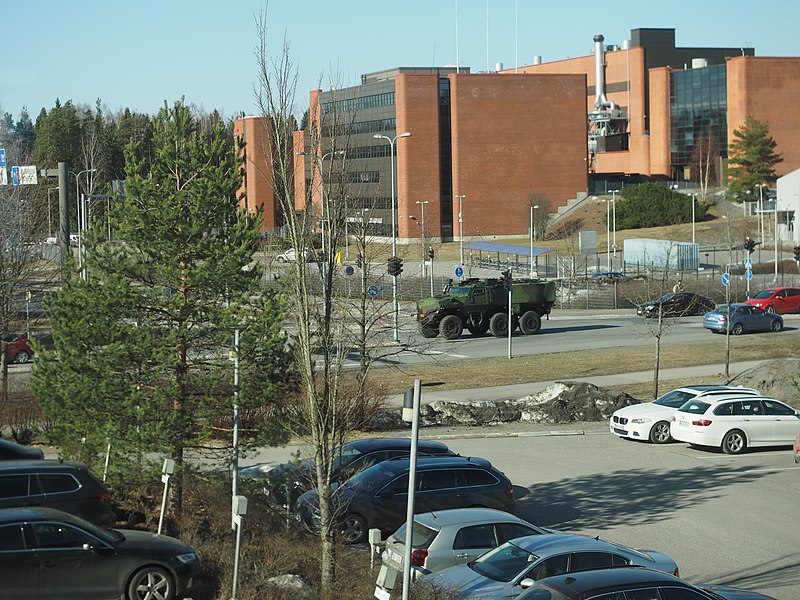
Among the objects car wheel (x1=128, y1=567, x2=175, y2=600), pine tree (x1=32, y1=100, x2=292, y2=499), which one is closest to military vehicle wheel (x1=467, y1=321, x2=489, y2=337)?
pine tree (x1=32, y1=100, x2=292, y2=499)

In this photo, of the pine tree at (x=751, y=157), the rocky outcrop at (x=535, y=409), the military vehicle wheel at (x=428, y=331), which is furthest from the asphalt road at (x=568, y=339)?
the pine tree at (x=751, y=157)

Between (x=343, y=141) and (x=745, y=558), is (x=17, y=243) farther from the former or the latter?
(x=745, y=558)

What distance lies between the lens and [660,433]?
2214 centimetres

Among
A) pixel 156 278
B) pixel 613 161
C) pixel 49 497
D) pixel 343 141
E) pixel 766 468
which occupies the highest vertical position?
pixel 613 161

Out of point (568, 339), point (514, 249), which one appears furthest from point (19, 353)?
point (514, 249)

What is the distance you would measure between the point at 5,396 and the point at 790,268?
5675 cm

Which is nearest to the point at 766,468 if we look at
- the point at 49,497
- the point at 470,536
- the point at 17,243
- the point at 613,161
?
the point at 470,536

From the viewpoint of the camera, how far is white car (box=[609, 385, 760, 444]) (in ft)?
72.3

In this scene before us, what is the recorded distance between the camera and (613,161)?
4503 inches

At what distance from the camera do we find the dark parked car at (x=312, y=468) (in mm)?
12617

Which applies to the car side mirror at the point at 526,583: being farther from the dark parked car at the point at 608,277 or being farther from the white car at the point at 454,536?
the dark parked car at the point at 608,277

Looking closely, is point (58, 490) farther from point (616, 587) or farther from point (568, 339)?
point (568, 339)

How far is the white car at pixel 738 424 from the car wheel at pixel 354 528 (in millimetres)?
9748

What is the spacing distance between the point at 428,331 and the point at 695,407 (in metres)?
20.8
